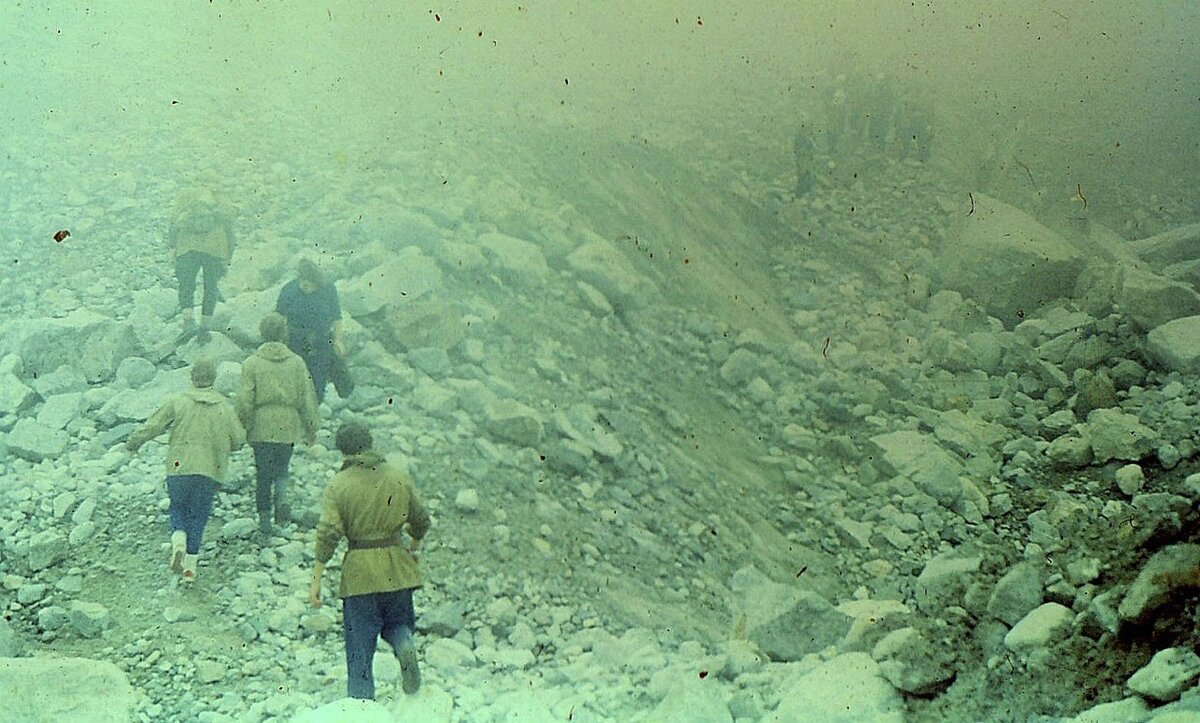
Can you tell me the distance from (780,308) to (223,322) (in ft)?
7.78

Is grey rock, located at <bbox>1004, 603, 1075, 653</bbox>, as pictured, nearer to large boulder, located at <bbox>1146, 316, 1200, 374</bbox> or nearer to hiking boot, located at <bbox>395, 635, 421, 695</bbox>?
large boulder, located at <bbox>1146, 316, 1200, 374</bbox>

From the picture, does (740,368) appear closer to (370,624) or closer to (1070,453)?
(1070,453)

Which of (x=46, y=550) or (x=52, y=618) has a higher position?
(x=46, y=550)

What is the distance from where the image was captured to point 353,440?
103 inches

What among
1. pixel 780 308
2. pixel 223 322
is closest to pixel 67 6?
pixel 223 322

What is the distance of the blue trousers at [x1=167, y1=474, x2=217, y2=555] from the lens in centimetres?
289

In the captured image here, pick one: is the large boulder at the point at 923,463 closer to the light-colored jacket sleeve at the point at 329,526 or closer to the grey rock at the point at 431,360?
the grey rock at the point at 431,360

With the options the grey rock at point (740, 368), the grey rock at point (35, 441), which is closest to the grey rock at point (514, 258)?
the grey rock at point (740, 368)

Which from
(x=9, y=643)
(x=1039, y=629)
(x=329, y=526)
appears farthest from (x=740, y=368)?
(x=9, y=643)

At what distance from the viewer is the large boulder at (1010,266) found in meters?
3.81

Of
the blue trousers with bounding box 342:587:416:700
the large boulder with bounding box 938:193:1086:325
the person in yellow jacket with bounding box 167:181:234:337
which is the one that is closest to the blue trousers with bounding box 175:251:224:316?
the person in yellow jacket with bounding box 167:181:234:337

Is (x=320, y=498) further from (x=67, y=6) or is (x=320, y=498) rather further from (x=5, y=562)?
(x=67, y=6)

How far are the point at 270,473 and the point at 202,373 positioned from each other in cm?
41

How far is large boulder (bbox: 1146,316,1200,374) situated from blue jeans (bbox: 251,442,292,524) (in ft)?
11.1
